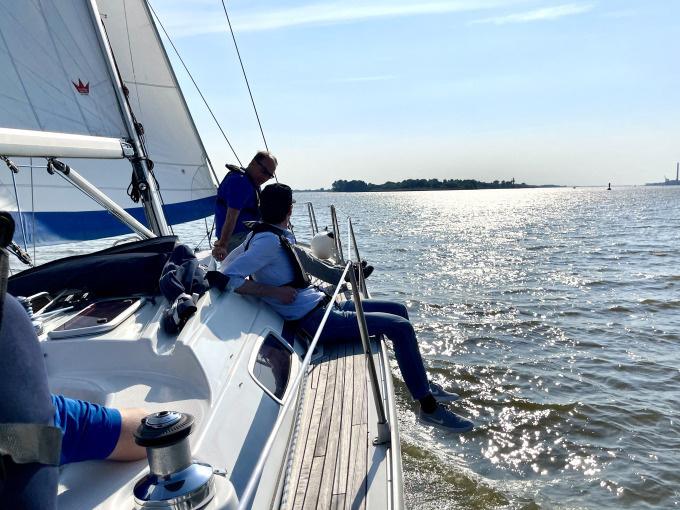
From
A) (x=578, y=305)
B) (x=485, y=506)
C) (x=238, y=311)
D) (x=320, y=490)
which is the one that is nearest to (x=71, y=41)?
(x=238, y=311)

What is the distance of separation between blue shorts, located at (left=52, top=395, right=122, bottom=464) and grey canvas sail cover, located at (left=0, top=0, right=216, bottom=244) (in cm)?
281

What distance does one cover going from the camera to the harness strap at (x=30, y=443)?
4.08 ft

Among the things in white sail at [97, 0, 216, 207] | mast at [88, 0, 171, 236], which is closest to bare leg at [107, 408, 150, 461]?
mast at [88, 0, 171, 236]

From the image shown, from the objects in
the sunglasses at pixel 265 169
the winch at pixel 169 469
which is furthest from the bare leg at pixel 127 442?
the sunglasses at pixel 265 169

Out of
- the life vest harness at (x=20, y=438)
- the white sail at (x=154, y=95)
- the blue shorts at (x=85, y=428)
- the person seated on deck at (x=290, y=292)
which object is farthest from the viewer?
the white sail at (x=154, y=95)

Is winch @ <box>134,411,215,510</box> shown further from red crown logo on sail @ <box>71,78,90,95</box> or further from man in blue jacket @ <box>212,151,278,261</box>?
red crown logo on sail @ <box>71,78,90,95</box>

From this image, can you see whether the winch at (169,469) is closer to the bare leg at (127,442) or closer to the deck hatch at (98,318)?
the bare leg at (127,442)

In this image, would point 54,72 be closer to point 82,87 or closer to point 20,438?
point 82,87

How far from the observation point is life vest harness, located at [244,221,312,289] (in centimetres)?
398

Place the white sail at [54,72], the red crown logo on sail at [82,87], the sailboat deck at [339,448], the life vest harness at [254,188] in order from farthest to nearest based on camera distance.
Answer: the life vest harness at [254,188] → the red crown logo on sail at [82,87] → the white sail at [54,72] → the sailboat deck at [339,448]

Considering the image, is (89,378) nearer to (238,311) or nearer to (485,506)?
(238,311)

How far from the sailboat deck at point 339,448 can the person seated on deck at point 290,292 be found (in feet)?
1.21

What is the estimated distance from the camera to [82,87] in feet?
16.5

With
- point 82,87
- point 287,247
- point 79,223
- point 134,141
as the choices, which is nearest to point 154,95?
point 82,87
